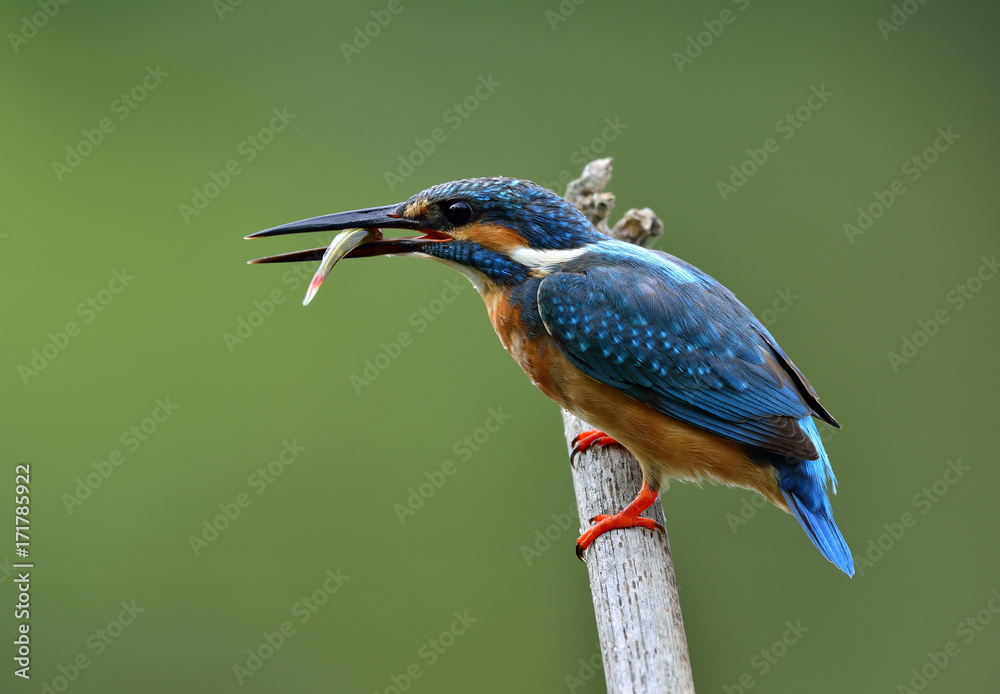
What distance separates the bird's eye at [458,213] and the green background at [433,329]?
174cm

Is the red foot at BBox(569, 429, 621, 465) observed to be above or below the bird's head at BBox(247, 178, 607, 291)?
below

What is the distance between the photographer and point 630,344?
176 centimetres

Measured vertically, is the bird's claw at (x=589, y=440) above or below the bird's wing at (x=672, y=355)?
below

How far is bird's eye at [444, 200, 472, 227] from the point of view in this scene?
1.83m
